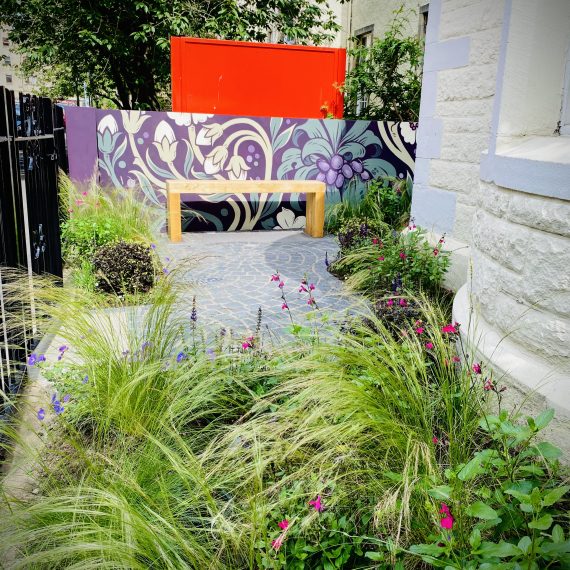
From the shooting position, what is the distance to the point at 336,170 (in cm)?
913

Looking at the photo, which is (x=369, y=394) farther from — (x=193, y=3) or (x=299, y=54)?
(x=193, y=3)

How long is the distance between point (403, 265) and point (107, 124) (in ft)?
17.3

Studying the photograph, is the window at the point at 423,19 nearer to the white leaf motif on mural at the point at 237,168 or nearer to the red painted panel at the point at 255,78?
the red painted panel at the point at 255,78

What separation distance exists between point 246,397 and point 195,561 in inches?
38.9

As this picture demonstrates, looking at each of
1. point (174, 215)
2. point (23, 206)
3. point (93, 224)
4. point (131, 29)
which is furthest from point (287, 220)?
point (131, 29)

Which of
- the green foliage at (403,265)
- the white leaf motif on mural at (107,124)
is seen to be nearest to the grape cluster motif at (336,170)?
the white leaf motif on mural at (107,124)

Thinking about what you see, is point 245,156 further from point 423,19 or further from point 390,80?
point 423,19

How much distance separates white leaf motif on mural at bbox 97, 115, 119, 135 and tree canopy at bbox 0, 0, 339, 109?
220 inches

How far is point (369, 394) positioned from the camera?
238 cm

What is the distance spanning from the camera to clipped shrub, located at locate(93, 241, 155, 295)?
516 cm

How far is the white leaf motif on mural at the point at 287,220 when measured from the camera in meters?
9.16

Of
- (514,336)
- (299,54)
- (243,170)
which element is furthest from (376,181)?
(514,336)

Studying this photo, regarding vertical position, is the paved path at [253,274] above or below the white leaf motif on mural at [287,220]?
below

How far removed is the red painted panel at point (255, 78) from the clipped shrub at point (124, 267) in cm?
472
